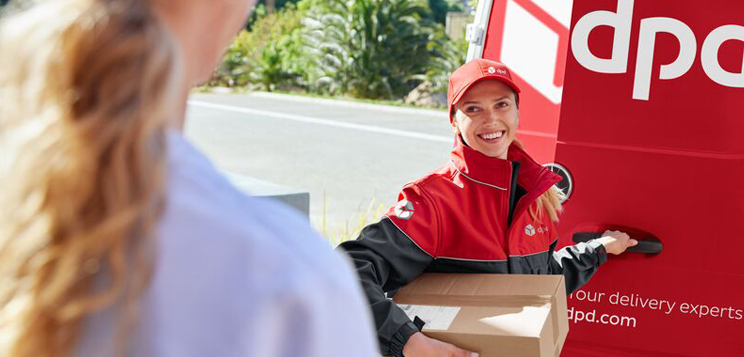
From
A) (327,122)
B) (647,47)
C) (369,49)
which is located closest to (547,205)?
(647,47)

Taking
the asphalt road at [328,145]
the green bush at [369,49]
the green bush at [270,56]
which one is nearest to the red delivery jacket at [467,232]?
the asphalt road at [328,145]

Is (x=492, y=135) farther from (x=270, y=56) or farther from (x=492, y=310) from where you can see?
(x=270, y=56)

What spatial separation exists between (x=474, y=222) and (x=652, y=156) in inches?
23.7

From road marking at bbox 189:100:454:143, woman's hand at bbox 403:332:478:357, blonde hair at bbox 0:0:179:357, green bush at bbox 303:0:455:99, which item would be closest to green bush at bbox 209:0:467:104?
green bush at bbox 303:0:455:99

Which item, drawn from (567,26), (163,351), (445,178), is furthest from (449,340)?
(163,351)

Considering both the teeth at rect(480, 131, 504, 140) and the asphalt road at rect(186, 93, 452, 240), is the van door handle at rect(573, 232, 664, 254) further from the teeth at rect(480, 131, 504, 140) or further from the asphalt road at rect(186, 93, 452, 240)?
the asphalt road at rect(186, 93, 452, 240)

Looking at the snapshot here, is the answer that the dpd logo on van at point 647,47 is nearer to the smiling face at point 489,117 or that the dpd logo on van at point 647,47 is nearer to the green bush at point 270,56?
the smiling face at point 489,117

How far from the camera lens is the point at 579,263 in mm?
2562

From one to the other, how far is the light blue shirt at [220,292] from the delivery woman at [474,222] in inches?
54.8

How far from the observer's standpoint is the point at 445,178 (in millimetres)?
2395

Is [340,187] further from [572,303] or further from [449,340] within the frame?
[449,340]

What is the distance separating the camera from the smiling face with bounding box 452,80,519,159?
8.25ft

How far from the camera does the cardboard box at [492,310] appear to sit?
6.34ft

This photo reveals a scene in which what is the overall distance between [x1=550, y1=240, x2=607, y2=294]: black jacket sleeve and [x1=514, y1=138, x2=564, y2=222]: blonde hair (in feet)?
0.36
